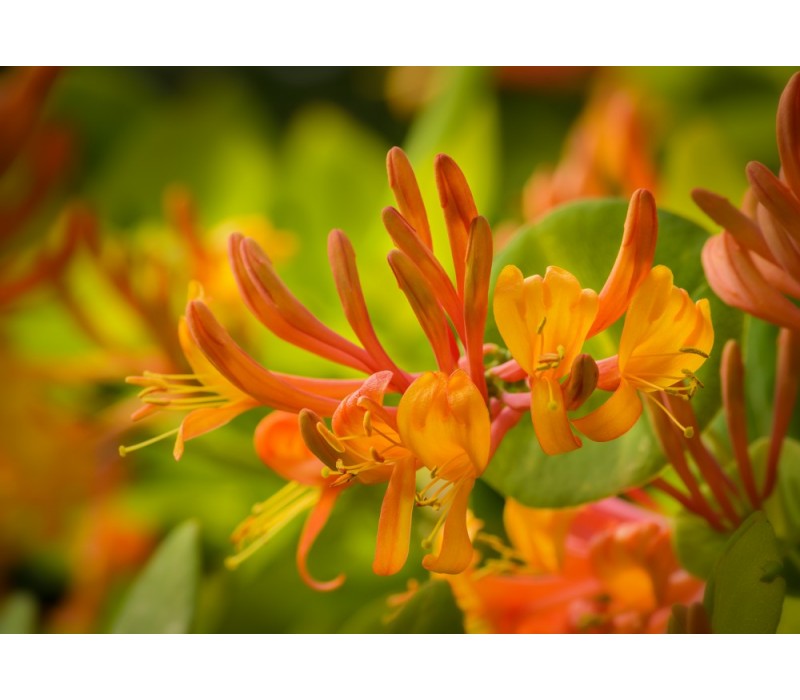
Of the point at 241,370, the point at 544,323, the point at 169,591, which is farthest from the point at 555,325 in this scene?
the point at 169,591

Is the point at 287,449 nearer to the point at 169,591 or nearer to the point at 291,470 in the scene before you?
the point at 291,470

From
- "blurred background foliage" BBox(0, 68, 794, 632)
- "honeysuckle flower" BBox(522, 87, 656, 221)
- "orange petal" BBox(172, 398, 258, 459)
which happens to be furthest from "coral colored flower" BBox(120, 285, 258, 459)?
"honeysuckle flower" BBox(522, 87, 656, 221)

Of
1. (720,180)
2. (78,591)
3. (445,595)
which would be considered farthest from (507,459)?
(78,591)

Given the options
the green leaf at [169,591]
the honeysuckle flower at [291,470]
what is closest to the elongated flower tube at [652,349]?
the honeysuckle flower at [291,470]

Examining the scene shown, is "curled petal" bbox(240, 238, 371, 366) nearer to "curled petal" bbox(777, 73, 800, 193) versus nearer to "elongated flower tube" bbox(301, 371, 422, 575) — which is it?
"elongated flower tube" bbox(301, 371, 422, 575)

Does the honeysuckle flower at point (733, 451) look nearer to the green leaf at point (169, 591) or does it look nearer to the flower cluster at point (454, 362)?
the flower cluster at point (454, 362)
